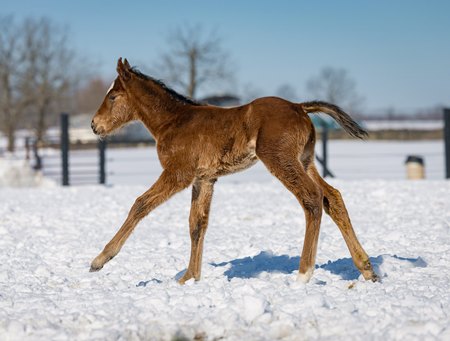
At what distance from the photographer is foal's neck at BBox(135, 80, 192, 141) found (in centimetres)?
589

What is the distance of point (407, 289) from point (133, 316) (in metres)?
1.98

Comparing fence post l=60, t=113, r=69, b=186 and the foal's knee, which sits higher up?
fence post l=60, t=113, r=69, b=186

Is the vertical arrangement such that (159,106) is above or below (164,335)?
above

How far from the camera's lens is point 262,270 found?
584cm

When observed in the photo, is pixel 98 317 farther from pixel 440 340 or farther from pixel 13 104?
pixel 13 104

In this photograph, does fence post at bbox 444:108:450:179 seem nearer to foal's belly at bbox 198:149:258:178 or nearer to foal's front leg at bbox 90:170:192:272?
foal's belly at bbox 198:149:258:178

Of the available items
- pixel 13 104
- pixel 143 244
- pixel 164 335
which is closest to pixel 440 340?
pixel 164 335

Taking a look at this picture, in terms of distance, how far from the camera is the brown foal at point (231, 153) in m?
5.15

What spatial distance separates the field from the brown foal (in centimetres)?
37

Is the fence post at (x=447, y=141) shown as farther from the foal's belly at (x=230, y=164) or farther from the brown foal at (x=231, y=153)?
the foal's belly at (x=230, y=164)

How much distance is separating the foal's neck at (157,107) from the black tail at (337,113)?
1.09 metres

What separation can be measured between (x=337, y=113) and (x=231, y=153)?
0.92 meters

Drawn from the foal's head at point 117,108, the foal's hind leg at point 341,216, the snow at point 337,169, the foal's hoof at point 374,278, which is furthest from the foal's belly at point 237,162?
the snow at point 337,169

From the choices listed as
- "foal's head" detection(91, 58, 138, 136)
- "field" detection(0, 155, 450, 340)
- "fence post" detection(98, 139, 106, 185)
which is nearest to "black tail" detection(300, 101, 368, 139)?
"field" detection(0, 155, 450, 340)
